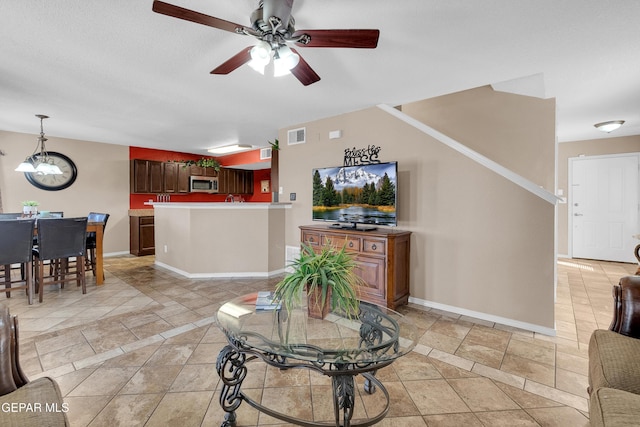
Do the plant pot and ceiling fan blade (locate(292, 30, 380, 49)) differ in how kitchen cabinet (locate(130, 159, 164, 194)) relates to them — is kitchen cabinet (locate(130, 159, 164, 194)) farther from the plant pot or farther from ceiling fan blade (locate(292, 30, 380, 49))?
the plant pot

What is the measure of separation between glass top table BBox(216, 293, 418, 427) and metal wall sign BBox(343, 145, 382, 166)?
2213 mm

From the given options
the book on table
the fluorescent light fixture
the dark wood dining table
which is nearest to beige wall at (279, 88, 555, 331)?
the book on table

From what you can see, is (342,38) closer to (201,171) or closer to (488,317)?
(488,317)

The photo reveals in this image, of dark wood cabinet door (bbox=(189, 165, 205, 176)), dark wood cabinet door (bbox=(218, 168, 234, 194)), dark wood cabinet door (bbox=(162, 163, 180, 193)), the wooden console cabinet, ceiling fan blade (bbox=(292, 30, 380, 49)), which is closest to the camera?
ceiling fan blade (bbox=(292, 30, 380, 49))

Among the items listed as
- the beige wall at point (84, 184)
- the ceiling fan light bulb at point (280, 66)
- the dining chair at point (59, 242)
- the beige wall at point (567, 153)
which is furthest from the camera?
the beige wall at point (567, 153)

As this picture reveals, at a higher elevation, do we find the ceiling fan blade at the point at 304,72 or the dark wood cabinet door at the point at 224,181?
the ceiling fan blade at the point at 304,72

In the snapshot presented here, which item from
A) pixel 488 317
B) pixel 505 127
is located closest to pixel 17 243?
pixel 488 317

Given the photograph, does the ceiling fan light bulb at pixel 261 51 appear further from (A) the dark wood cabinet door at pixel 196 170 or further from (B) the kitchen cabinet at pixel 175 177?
(A) the dark wood cabinet door at pixel 196 170

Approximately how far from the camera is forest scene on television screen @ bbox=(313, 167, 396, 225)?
130 inches

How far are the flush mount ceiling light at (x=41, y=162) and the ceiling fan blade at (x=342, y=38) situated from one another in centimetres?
456

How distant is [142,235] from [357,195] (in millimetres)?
4908

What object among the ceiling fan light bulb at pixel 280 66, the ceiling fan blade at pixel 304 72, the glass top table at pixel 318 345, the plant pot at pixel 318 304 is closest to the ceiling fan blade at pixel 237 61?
the ceiling fan light bulb at pixel 280 66

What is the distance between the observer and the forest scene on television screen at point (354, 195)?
3295 mm

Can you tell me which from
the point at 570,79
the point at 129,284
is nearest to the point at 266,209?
the point at 129,284
